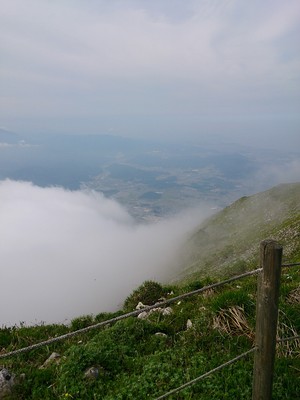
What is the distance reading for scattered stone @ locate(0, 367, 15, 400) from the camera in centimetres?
680

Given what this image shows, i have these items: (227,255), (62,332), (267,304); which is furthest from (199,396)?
(227,255)

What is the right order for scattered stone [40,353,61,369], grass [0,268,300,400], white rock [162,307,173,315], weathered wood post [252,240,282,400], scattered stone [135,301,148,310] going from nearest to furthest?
weathered wood post [252,240,282,400], grass [0,268,300,400], scattered stone [40,353,61,369], white rock [162,307,173,315], scattered stone [135,301,148,310]

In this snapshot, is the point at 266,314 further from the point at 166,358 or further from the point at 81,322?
the point at 81,322

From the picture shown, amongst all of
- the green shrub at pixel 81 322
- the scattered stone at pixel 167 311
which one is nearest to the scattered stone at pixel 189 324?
the scattered stone at pixel 167 311

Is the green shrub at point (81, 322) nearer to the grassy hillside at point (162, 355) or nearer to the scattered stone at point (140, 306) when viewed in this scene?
the grassy hillside at point (162, 355)

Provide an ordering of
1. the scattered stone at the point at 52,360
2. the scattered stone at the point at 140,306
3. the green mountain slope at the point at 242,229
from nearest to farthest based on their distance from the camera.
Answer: the scattered stone at the point at 52,360 → the scattered stone at the point at 140,306 → the green mountain slope at the point at 242,229

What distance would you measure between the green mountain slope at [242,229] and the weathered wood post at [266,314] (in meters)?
32.0

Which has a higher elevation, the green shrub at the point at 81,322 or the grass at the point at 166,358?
the green shrub at the point at 81,322

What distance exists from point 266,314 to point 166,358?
374 cm

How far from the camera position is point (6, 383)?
6.95m

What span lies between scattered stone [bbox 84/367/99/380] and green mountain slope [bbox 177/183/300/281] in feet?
102

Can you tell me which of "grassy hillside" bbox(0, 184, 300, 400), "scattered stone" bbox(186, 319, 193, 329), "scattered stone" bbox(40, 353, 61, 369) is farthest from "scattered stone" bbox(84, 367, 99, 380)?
"scattered stone" bbox(186, 319, 193, 329)

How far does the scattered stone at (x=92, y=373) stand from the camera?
689 centimetres

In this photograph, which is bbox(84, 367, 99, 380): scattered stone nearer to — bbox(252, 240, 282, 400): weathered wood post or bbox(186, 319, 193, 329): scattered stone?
bbox(186, 319, 193, 329): scattered stone
